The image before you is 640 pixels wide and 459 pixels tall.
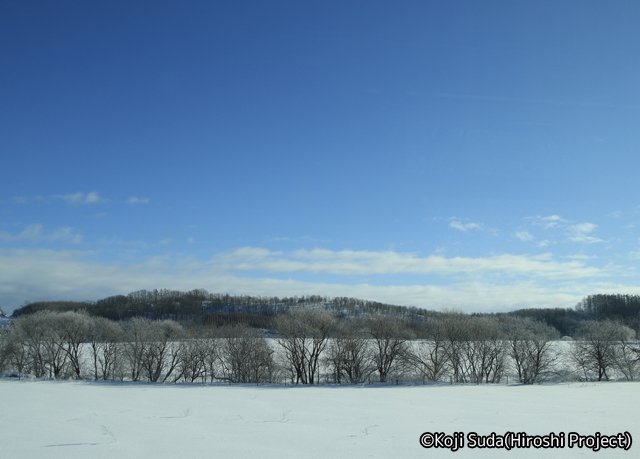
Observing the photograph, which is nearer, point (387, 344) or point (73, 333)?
point (387, 344)

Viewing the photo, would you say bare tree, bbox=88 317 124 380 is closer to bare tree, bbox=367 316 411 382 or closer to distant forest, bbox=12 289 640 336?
bare tree, bbox=367 316 411 382

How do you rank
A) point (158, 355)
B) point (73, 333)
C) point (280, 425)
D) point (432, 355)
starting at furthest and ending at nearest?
point (73, 333) < point (158, 355) < point (432, 355) < point (280, 425)

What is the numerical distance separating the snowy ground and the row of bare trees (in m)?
27.8

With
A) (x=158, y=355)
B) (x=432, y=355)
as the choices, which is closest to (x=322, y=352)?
(x=432, y=355)

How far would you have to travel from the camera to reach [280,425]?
13.5 metres

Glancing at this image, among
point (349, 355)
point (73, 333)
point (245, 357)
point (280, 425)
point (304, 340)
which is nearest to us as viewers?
point (280, 425)

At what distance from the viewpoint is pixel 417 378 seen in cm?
4612

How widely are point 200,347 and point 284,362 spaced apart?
1101 centimetres

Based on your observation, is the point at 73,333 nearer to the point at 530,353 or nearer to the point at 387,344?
the point at 387,344

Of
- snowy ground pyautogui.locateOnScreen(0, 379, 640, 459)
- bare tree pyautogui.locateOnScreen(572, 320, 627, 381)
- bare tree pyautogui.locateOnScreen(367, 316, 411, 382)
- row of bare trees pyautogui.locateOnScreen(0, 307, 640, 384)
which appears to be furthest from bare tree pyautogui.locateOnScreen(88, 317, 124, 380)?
bare tree pyautogui.locateOnScreen(572, 320, 627, 381)

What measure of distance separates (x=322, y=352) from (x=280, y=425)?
37.2m

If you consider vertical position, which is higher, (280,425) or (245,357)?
(280,425)

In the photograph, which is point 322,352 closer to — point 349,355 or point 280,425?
point 349,355

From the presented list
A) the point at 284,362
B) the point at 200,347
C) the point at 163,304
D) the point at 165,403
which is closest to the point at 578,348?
the point at 284,362
